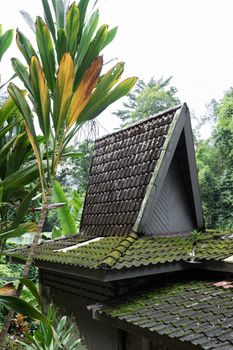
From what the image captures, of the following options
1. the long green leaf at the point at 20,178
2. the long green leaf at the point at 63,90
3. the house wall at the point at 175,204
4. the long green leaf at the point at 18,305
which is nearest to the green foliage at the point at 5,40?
the long green leaf at the point at 63,90

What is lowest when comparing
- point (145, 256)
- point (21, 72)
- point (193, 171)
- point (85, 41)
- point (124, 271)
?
point (124, 271)

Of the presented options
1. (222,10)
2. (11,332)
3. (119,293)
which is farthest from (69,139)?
(222,10)

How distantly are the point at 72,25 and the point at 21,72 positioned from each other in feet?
1.84

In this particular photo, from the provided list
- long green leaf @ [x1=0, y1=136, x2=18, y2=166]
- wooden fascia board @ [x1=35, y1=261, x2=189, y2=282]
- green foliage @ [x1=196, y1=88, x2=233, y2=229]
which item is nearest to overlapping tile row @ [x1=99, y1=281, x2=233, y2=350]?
wooden fascia board @ [x1=35, y1=261, x2=189, y2=282]

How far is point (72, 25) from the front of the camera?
9.81 ft

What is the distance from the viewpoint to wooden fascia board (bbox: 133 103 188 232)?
5.23 m

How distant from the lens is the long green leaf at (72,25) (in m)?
2.98

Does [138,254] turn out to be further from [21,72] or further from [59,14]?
[59,14]

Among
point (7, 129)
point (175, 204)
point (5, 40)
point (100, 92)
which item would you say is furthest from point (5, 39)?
point (175, 204)

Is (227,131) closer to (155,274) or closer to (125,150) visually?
(125,150)

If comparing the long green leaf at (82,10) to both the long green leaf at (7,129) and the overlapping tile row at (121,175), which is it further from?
the overlapping tile row at (121,175)

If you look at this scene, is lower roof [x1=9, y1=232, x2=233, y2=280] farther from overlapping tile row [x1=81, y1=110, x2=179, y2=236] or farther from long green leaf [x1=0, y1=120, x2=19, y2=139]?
long green leaf [x1=0, y1=120, x2=19, y2=139]

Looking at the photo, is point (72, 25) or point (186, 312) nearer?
point (72, 25)

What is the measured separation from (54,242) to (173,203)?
2.16 meters
